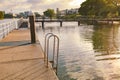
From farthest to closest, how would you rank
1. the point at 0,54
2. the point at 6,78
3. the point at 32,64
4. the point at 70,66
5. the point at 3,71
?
the point at 70,66 → the point at 0,54 → the point at 32,64 → the point at 3,71 → the point at 6,78

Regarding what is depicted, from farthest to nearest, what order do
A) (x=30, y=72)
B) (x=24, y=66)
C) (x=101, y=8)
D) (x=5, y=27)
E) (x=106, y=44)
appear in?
(x=101, y=8)
(x=106, y=44)
(x=5, y=27)
(x=24, y=66)
(x=30, y=72)

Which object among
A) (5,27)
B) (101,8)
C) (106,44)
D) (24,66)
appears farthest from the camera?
(101,8)

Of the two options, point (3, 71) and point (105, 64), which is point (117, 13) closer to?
point (105, 64)

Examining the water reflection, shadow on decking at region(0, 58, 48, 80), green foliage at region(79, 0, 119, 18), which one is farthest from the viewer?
green foliage at region(79, 0, 119, 18)

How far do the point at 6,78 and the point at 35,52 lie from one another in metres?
5.26

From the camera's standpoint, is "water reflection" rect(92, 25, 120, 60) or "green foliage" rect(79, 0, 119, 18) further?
"green foliage" rect(79, 0, 119, 18)

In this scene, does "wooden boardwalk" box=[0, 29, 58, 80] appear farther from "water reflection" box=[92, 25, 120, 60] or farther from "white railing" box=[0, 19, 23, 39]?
"water reflection" box=[92, 25, 120, 60]

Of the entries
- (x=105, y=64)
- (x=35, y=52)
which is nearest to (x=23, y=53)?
(x=35, y=52)

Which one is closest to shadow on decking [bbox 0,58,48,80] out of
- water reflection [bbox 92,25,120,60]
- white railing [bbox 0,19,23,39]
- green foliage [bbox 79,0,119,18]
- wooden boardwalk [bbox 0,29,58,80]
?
wooden boardwalk [bbox 0,29,58,80]

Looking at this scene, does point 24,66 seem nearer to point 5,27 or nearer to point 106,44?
point 5,27

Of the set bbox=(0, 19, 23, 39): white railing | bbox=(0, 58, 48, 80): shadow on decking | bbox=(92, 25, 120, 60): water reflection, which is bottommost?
bbox=(92, 25, 120, 60): water reflection

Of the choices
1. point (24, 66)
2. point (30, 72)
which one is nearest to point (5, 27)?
point (24, 66)

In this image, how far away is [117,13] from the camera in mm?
118750

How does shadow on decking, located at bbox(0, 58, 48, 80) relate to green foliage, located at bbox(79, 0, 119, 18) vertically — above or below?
below
